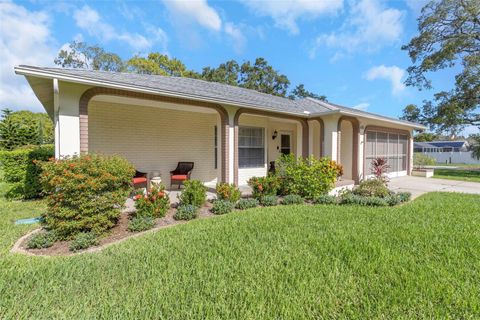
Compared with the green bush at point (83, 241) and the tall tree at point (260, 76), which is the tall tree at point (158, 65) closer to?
the tall tree at point (260, 76)

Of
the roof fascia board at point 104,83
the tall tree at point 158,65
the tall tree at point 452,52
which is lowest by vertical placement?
the roof fascia board at point 104,83

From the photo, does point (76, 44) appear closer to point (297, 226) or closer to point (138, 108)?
point (138, 108)

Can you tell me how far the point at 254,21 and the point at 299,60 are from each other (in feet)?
15.1

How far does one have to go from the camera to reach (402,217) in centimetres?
570

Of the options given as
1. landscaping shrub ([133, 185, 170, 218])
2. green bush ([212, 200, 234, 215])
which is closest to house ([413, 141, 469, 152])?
green bush ([212, 200, 234, 215])

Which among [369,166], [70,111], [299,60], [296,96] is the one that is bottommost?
[369,166]

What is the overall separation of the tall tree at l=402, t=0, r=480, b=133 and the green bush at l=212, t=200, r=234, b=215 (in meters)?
22.6

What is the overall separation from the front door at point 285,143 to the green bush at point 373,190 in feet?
18.8

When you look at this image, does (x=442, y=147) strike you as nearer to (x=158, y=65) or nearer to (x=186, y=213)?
(x=158, y=65)

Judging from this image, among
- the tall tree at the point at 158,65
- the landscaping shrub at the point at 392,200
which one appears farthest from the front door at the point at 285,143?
the tall tree at the point at 158,65

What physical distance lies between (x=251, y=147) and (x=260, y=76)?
24368mm

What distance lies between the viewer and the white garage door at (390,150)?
12578mm

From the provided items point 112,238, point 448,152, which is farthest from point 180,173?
point 448,152

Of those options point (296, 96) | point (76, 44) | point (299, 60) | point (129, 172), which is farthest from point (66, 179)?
point (296, 96)
